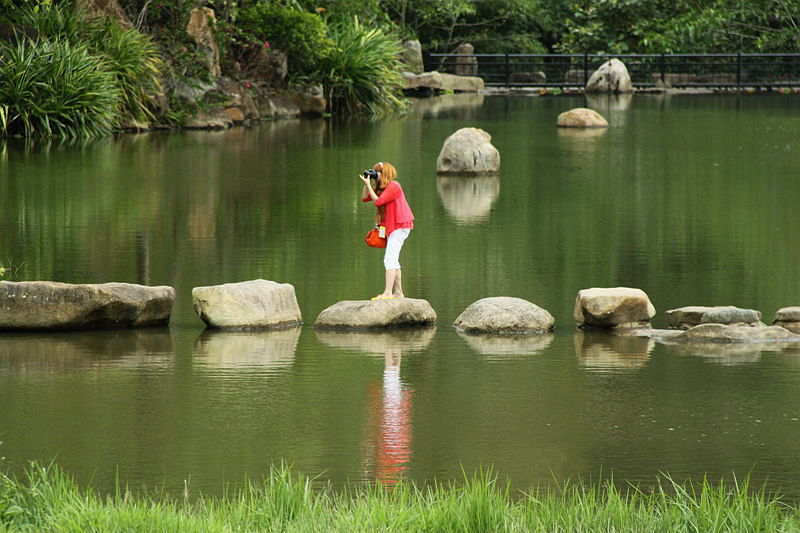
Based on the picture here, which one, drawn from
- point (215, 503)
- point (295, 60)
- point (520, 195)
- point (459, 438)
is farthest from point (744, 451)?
point (295, 60)

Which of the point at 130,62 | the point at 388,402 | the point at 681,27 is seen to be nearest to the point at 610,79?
the point at 681,27

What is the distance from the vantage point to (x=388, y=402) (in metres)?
8.00

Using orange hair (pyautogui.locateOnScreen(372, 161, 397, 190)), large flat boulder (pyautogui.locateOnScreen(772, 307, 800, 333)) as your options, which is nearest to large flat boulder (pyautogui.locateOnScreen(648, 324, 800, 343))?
large flat boulder (pyautogui.locateOnScreen(772, 307, 800, 333))

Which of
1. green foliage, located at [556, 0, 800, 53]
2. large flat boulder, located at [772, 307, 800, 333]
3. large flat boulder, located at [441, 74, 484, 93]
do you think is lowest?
large flat boulder, located at [772, 307, 800, 333]

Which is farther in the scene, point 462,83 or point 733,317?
point 462,83

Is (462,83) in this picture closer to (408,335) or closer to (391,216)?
(391,216)

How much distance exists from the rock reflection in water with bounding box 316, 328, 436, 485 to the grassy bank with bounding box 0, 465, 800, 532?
77cm

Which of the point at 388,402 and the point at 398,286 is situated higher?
the point at 398,286

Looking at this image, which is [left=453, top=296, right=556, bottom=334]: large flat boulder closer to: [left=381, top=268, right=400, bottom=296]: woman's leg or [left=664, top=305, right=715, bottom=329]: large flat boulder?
[left=381, top=268, right=400, bottom=296]: woman's leg

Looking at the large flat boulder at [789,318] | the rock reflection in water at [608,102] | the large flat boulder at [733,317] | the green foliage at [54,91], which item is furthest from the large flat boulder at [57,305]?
the rock reflection in water at [608,102]

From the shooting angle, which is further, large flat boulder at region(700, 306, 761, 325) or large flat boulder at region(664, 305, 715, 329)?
large flat boulder at region(664, 305, 715, 329)

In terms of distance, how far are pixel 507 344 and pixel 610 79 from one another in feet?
111

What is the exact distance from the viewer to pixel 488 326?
33.1 ft

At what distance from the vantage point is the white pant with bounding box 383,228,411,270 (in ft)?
35.4
